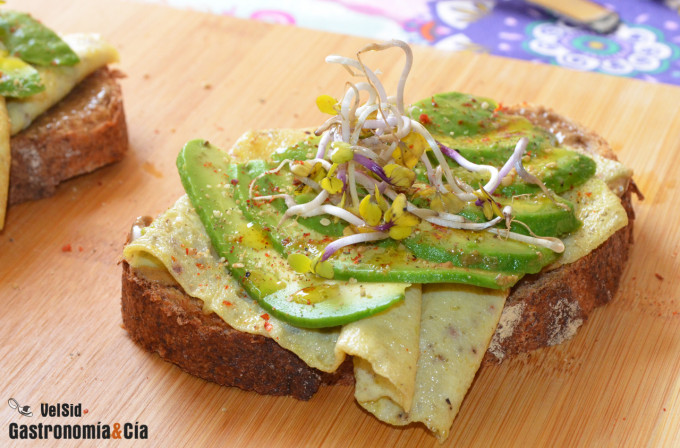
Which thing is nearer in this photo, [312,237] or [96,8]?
[312,237]

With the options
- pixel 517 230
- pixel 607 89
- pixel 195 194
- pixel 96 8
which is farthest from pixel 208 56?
pixel 517 230

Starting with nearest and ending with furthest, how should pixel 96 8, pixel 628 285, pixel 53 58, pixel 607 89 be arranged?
pixel 628 285
pixel 53 58
pixel 607 89
pixel 96 8

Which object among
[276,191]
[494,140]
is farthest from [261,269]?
[494,140]

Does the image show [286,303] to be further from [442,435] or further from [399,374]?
[442,435]

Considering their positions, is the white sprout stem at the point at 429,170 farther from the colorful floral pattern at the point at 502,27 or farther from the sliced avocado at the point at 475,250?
the colorful floral pattern at the point at 502,27

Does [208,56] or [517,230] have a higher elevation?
[517,230]

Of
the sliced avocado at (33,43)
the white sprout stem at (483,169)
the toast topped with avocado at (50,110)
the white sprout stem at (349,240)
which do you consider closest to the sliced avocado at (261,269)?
the white sprout stem at (349,240)

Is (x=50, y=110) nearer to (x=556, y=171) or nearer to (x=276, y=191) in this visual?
(x=276, y=191)
